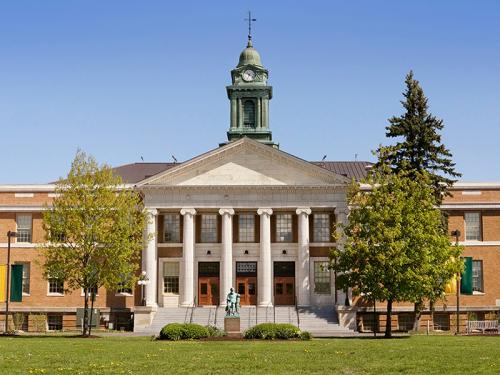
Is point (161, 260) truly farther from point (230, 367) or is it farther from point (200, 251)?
point (230, 367)

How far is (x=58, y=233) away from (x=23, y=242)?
57.1ft

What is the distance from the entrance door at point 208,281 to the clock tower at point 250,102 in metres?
13.2

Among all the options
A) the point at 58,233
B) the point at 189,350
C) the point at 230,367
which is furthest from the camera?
the point at 58,233

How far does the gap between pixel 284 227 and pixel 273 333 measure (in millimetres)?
23087

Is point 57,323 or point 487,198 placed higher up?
point 487,198

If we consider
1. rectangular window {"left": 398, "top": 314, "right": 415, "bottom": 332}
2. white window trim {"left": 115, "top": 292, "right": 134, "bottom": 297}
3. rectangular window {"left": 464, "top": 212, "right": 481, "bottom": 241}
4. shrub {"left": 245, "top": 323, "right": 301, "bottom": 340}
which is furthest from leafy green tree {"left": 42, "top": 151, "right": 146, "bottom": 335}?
rectangular window {"left": 464, "top": 212, "right": 481, "bottom": 241}

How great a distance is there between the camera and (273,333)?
40.1 m

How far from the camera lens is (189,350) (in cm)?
3152

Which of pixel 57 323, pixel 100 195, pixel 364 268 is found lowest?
pixel 57 323

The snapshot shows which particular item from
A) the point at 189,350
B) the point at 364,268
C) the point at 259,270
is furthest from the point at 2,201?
the point at 189,350

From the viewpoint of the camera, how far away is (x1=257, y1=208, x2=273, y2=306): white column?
59.9 m

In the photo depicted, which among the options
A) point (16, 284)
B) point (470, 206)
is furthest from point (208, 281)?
point (470, 206)

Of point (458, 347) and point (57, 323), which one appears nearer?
point (458, 347)

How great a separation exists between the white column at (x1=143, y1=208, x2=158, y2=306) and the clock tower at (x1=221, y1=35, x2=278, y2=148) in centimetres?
1371
